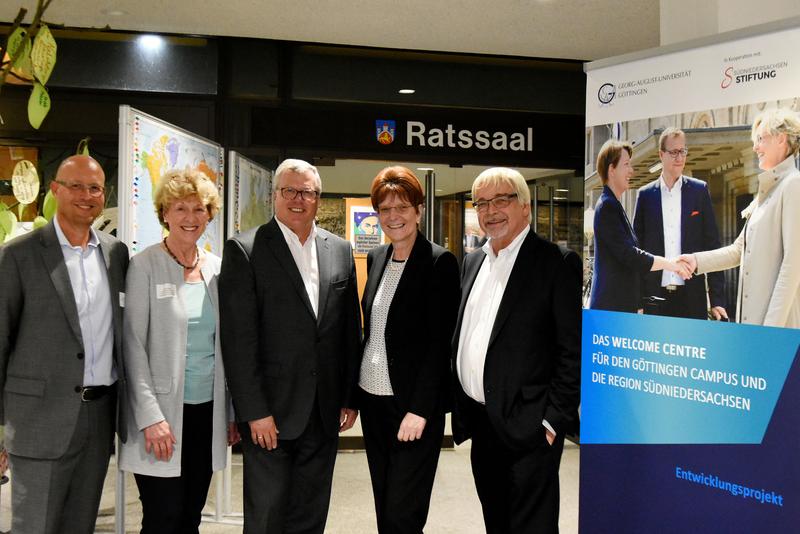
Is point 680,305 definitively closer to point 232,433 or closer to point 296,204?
point 296,204

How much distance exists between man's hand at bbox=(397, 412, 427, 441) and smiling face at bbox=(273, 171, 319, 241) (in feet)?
2.79

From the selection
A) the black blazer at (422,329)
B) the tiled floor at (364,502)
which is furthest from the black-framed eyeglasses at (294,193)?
the tiled floor at (364,502)

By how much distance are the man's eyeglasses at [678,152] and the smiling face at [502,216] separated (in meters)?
0.55


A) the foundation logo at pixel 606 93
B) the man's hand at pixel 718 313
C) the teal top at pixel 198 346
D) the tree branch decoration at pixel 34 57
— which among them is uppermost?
the foundation logo at pixel 606 93

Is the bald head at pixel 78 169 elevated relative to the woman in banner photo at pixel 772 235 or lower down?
elevated

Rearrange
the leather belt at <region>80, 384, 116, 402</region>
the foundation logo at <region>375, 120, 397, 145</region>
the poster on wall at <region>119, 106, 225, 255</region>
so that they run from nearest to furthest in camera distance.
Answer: the leather belt at <region>80, 384, 116, 402</region> < the poster on wall at <region>119, 106, 225, 255</region> < the foundation logo at <region>375, 120, 397, 145</region>

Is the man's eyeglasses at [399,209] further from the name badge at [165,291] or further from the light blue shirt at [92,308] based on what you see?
the light blue shirt at [92,308]

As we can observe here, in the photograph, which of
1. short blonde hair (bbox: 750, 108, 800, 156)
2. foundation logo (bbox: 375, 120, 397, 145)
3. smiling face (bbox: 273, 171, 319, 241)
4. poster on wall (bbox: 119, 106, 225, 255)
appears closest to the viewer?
short blonde hair (bbox: 750, 108, 800, 156)

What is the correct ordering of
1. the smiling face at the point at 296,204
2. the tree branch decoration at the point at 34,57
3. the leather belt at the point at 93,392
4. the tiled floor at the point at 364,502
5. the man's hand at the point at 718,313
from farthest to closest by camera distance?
the tiled floor at the point at 364,502 < the smiling face at the point at 296,204 < the leather belt at the point at 93,392 < the man's hand at the point at 718,313 < the tree branch decoration at the point at 34,57

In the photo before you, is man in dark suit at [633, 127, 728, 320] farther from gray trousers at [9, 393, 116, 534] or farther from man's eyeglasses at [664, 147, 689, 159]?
gray trousers at [9, 393, 116, 534]

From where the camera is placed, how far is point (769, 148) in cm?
224

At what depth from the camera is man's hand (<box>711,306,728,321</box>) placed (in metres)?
2.37

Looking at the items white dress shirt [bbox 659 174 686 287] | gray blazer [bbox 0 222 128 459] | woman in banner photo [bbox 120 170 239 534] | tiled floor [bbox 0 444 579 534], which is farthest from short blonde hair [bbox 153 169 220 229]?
tiled floor [bbox 0 444 579 534]

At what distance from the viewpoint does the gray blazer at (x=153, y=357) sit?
2.53 meters
